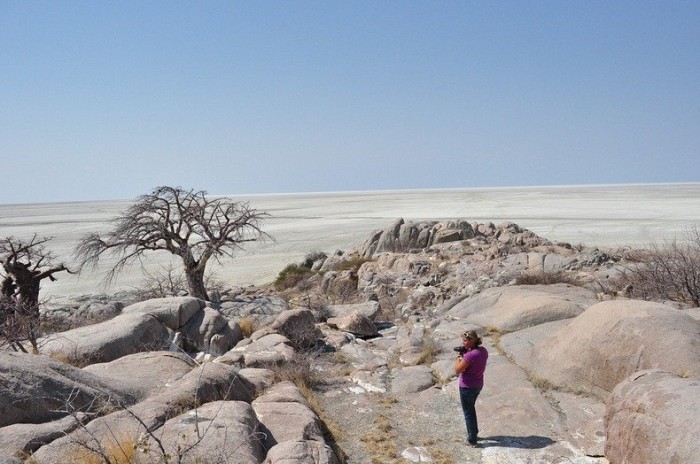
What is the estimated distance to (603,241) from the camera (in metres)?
33.7

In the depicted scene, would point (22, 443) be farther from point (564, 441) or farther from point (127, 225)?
point (127, 225)

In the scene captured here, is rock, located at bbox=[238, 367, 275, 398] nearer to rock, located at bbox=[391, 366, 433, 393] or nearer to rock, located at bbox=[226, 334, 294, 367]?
rock, located at bbox=[226, 334, 294, 367]

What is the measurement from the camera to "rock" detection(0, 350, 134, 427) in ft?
21.3

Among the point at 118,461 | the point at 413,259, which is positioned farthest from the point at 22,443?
the point at 413,259

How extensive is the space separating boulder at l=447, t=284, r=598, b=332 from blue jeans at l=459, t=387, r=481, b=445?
→ 4.78 meters

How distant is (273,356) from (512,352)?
458 centimetres

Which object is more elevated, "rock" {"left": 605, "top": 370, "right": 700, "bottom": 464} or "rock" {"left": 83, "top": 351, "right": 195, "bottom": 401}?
"rock" {"left": 605, "top": 370, "right": 700, "bottom": 464}

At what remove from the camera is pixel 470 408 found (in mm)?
7465

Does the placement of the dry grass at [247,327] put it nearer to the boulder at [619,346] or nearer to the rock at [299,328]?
the rock at [299,328]

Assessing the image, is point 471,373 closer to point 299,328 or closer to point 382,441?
point 382,441

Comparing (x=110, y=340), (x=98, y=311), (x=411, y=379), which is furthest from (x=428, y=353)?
(x=98, y=311)

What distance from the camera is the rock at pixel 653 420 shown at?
5.21 m

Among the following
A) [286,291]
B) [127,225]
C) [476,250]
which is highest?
[127,225]

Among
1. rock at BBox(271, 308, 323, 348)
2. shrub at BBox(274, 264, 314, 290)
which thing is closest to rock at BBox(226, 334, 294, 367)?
rock at BBox(271, 308, 323, 348)
